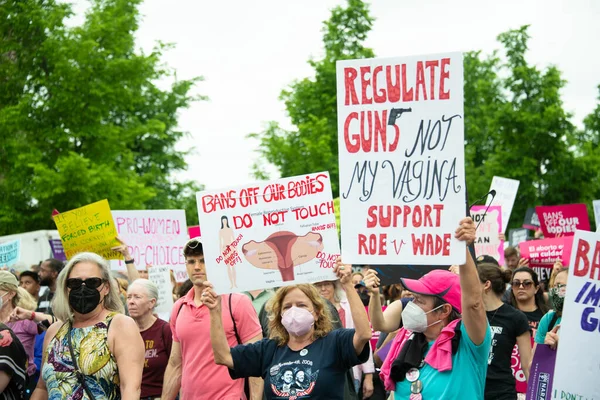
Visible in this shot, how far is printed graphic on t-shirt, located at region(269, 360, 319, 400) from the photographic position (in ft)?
17.1

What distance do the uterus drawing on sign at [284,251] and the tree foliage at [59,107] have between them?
18.3m

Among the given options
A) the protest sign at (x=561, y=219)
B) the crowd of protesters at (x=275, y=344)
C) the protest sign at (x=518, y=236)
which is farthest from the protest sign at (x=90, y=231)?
the protest sign at (x=518, y=236)

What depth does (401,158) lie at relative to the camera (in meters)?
5.19

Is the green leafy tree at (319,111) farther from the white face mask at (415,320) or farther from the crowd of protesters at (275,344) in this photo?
the white face mask at (415,320)

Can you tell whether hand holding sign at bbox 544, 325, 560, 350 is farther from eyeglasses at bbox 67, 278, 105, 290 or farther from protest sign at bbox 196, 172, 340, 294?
eyeglasses at bbox 67, 278, 105, 290

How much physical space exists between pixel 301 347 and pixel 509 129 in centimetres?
3857

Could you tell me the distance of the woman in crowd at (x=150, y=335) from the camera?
755 centimetres

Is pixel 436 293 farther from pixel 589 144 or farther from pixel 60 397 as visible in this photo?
pixel 589 144

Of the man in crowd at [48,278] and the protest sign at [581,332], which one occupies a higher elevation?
the man in crowd at [48,278]

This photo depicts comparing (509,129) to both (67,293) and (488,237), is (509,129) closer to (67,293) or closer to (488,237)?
(488,237)

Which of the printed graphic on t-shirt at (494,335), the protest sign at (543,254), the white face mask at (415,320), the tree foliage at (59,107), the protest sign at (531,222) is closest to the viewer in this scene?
the white face mask at (415,320)

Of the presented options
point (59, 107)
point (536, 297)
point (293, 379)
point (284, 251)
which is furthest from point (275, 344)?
point (59, 107)

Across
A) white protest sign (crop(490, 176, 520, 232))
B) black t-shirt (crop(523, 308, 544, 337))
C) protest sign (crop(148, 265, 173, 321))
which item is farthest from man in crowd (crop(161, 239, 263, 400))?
white protest sign (crop(490, 176, 520, 232))

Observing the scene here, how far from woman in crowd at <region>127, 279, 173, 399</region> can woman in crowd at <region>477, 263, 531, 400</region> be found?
2.78 m
